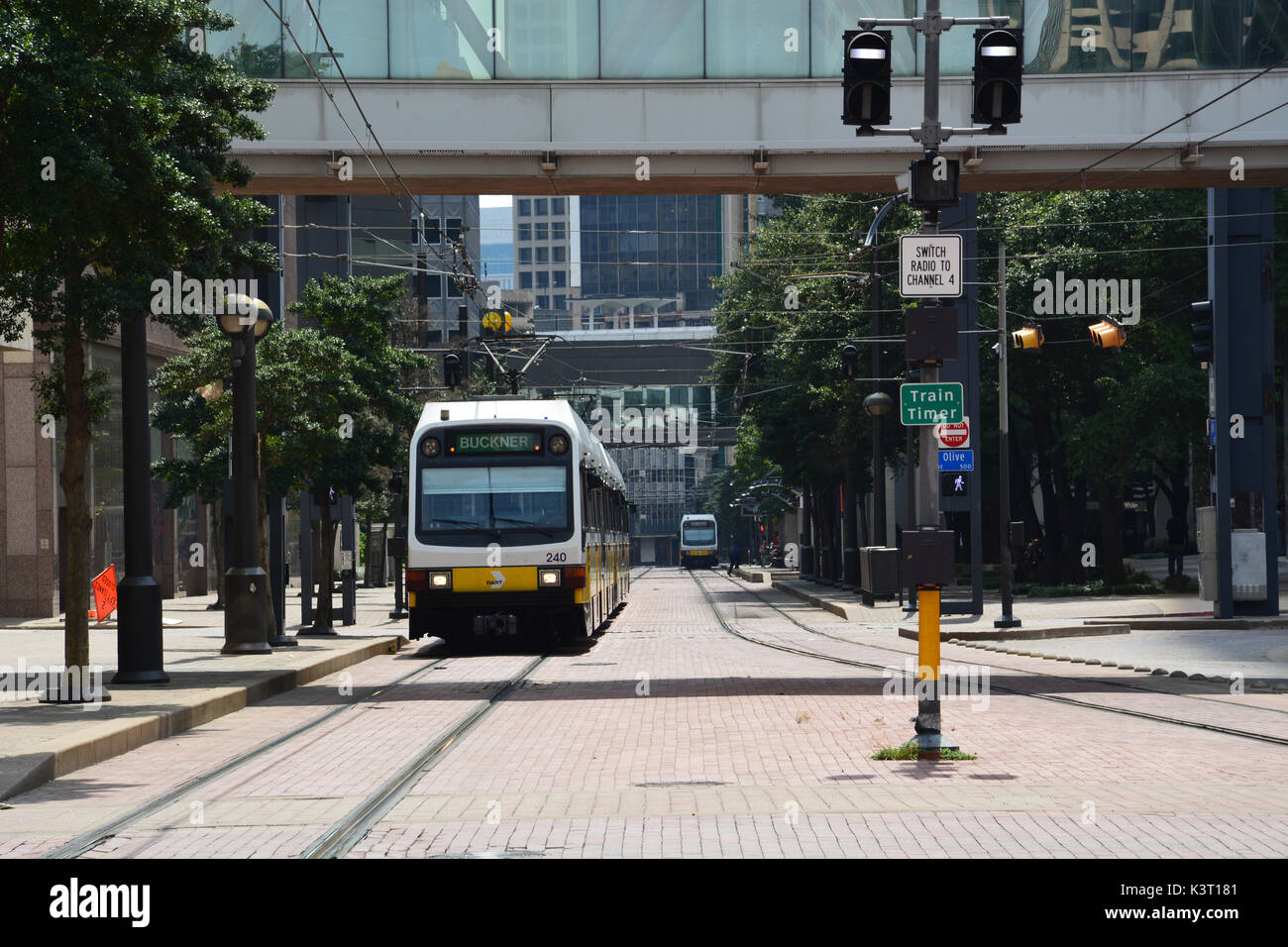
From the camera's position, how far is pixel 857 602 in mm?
44531

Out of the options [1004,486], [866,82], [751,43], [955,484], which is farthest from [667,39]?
[1004,486]

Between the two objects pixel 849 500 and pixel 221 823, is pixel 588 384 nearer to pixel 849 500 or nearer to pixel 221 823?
pixel 849 500

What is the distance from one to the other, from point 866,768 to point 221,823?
4484 mm

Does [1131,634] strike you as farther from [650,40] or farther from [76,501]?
[76,501]

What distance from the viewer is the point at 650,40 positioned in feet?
68.7

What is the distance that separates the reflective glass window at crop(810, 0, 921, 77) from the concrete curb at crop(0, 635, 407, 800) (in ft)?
31.9

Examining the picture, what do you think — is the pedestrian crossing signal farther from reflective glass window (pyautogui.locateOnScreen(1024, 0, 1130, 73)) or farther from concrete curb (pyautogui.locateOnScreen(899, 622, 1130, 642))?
reflective glass window (pyautogui.locateOnScreen(1024, 0, 1130, 73))

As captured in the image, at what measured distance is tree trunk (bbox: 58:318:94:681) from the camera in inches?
614

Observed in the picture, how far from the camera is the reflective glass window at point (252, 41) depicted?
20688mm

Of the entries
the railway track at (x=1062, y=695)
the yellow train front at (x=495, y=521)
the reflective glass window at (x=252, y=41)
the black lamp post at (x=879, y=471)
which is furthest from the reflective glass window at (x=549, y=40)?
the black lamp post at (x=879, y=471)

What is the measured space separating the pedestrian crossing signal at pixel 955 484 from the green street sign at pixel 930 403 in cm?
1827

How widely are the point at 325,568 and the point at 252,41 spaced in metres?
11.8

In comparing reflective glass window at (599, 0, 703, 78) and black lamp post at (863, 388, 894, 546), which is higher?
reflective glass window at (599, 0, 703, 78)

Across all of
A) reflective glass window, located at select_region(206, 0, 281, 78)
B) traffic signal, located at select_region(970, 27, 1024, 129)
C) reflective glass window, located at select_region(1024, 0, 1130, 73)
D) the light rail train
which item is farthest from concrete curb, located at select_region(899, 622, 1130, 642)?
the light rail train
